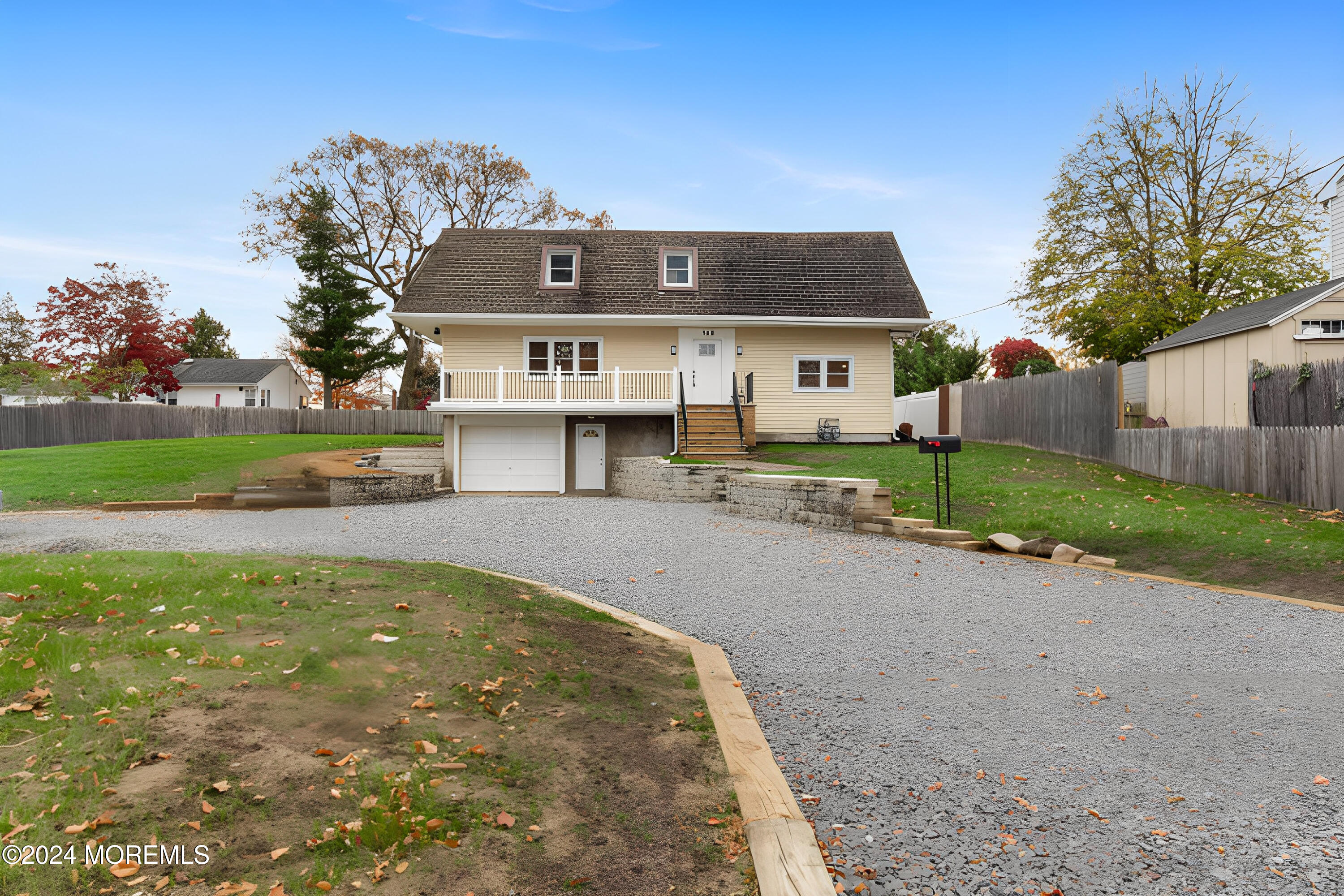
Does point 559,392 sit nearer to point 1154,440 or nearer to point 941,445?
point 941,445

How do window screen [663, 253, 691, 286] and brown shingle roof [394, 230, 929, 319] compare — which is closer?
brown shingle roof [394, 230, 929, 319]

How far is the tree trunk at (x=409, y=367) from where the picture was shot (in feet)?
118

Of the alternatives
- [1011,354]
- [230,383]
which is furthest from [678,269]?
[230,383]

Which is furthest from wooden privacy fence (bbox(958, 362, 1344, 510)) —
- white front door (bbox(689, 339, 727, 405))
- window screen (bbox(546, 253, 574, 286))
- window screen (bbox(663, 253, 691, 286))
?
window screen (bbox(546, 253, 574, 286))

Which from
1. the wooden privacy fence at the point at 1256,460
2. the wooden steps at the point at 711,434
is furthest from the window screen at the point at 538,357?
the wooden privacy fence at the point at 1256,460

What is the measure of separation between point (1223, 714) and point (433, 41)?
15.8 m

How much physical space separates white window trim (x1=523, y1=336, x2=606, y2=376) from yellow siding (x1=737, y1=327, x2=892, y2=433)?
4.16 m

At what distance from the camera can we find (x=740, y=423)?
1958 centimetres

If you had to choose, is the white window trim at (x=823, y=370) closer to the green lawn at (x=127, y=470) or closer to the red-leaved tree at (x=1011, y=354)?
the green lawn at (x=127, y=470)

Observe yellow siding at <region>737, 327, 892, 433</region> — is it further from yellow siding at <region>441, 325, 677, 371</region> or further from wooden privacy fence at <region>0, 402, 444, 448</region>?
wooden privacy fence at <region>0, 402, 444, 448</region>

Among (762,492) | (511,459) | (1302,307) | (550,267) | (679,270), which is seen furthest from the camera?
(679,270)

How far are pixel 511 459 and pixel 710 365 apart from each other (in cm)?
651

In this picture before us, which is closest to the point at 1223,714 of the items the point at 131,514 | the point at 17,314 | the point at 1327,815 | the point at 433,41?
the point at 1327,815

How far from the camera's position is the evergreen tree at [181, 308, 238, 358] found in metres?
55.6
